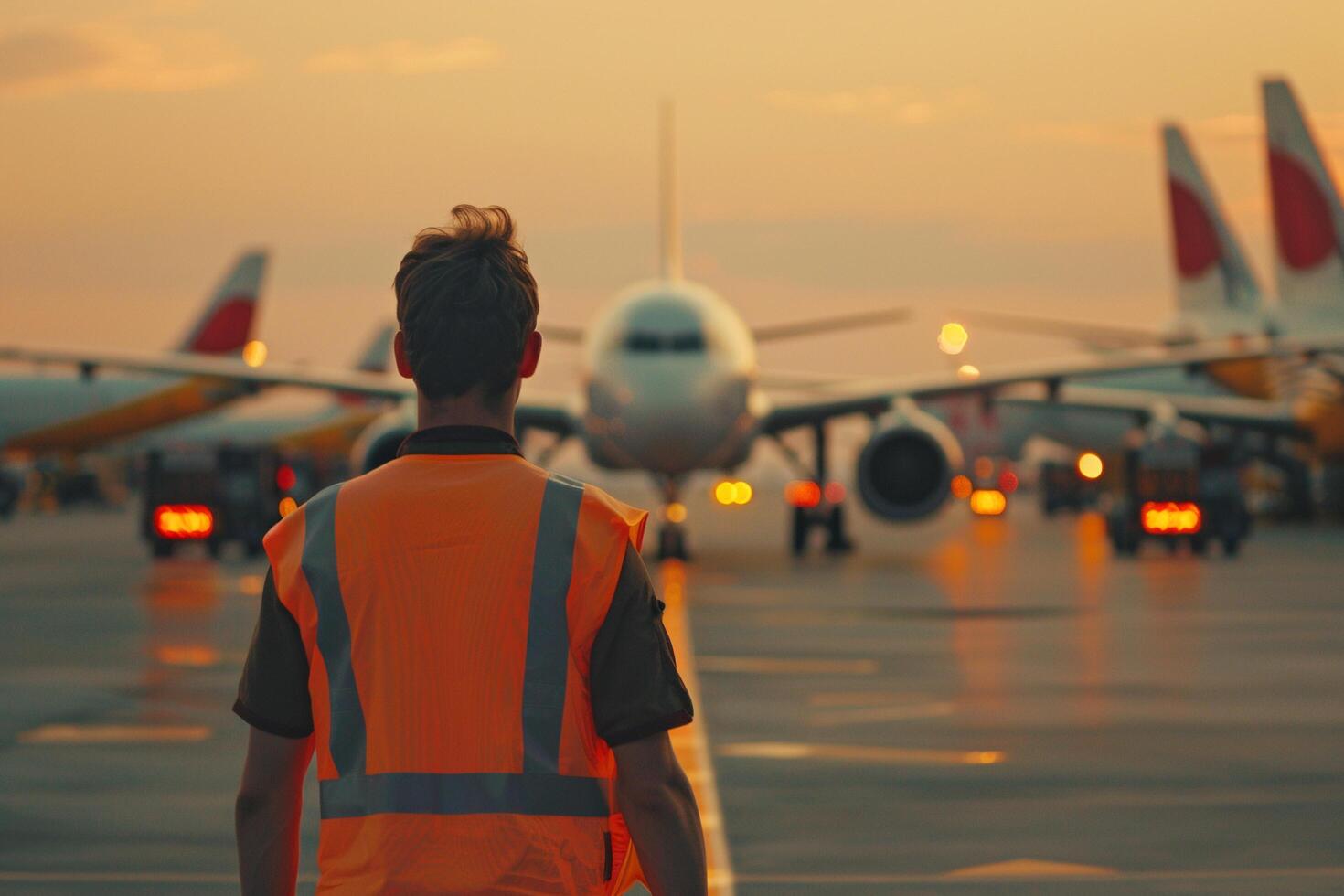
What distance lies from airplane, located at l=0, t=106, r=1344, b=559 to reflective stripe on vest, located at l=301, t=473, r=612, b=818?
2227 cm

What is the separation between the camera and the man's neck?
2799 mm

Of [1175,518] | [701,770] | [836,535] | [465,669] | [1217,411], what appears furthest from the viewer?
[1217,411]

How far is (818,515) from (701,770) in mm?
21873

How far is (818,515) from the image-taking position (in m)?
31.1

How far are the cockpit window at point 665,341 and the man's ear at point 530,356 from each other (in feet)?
74.8

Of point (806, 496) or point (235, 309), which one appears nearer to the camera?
point (806, 496)

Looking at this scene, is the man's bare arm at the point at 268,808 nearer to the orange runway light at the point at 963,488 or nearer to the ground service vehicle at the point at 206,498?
the ground service vehicle at the point at 206,498

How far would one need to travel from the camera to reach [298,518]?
2.78 metres

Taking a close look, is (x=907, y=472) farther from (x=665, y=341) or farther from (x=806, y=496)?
(x=665, y=341)

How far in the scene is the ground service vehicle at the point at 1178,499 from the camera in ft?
96.6

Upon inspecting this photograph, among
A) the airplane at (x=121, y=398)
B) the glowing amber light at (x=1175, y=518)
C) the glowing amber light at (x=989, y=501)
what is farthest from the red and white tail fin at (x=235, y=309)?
the glowing amber light at (x=1175, y=518)

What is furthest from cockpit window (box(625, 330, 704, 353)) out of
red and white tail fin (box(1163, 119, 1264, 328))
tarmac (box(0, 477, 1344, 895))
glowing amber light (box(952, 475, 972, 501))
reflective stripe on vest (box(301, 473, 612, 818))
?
glowing amber light (box(952, 475, 972, 501))

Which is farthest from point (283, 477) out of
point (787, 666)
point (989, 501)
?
point (989, 501)

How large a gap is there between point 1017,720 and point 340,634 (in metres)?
8.69
